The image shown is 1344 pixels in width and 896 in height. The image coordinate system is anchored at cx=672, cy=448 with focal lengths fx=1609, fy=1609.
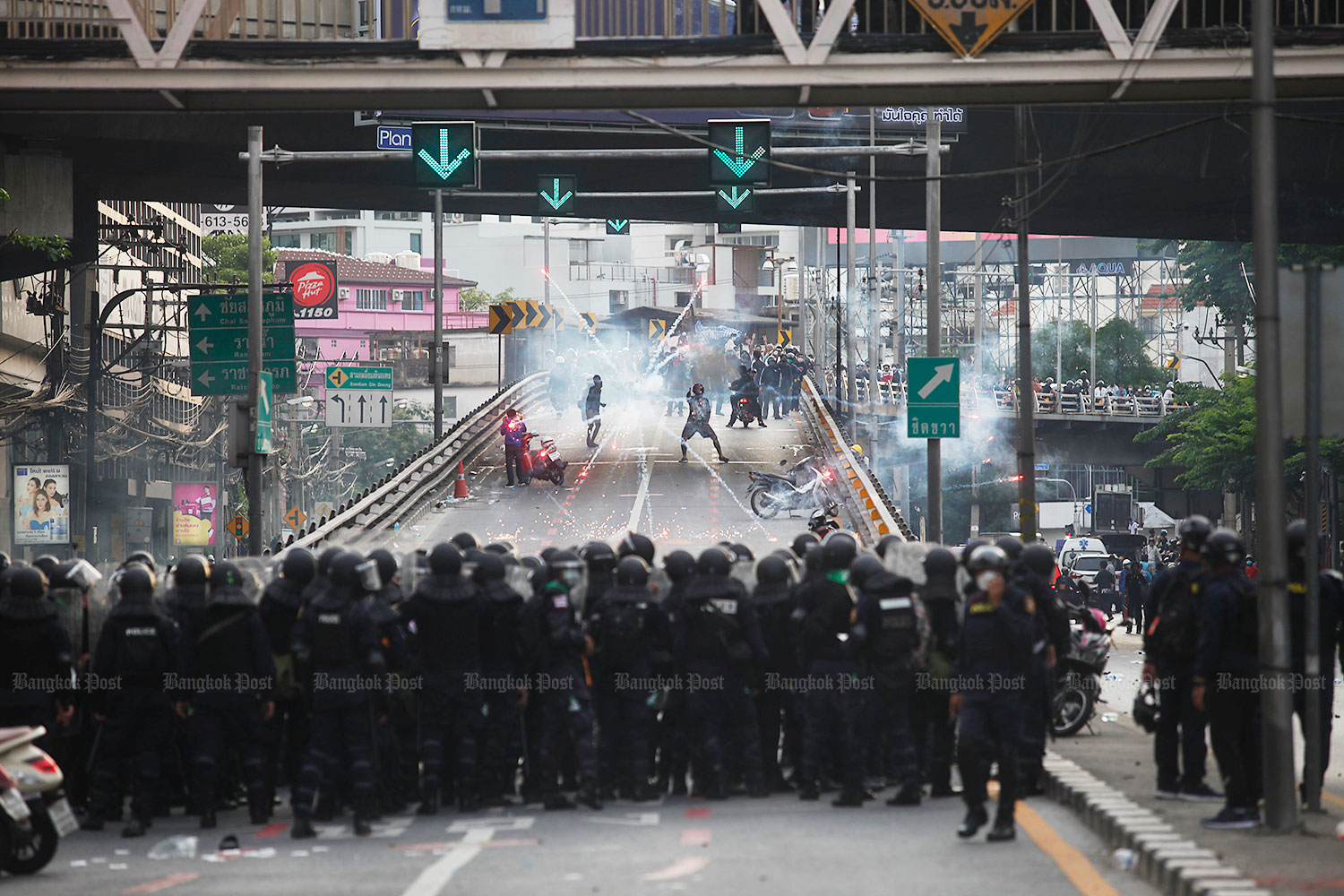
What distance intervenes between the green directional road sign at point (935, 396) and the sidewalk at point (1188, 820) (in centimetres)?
757

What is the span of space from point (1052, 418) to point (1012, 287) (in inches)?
1202

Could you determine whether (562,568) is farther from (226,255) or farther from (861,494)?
(226,255)


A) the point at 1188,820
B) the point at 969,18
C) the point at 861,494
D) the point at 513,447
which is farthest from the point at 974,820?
the point at 513,447

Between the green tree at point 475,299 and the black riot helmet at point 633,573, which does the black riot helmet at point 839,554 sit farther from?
the green tree at point 475,299

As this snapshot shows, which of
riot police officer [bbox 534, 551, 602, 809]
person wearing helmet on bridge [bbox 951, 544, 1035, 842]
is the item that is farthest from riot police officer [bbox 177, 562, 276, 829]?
person wearing helmet on bridge [bbox 951, 544, 1035, 842]

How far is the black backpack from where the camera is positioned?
1024 cm

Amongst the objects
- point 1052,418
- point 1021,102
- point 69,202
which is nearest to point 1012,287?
point 1052,418

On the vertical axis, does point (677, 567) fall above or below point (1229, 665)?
above

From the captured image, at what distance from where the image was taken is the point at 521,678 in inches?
428

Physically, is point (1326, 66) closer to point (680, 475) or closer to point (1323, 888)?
point (1323, 888)

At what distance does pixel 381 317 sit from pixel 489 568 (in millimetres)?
84317

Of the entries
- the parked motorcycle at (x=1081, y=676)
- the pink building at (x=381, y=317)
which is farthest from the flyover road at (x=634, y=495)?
the pink building at (x=381, y=317)

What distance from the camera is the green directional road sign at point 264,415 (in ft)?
67.2

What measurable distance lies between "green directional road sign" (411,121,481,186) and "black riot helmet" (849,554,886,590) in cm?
1057
